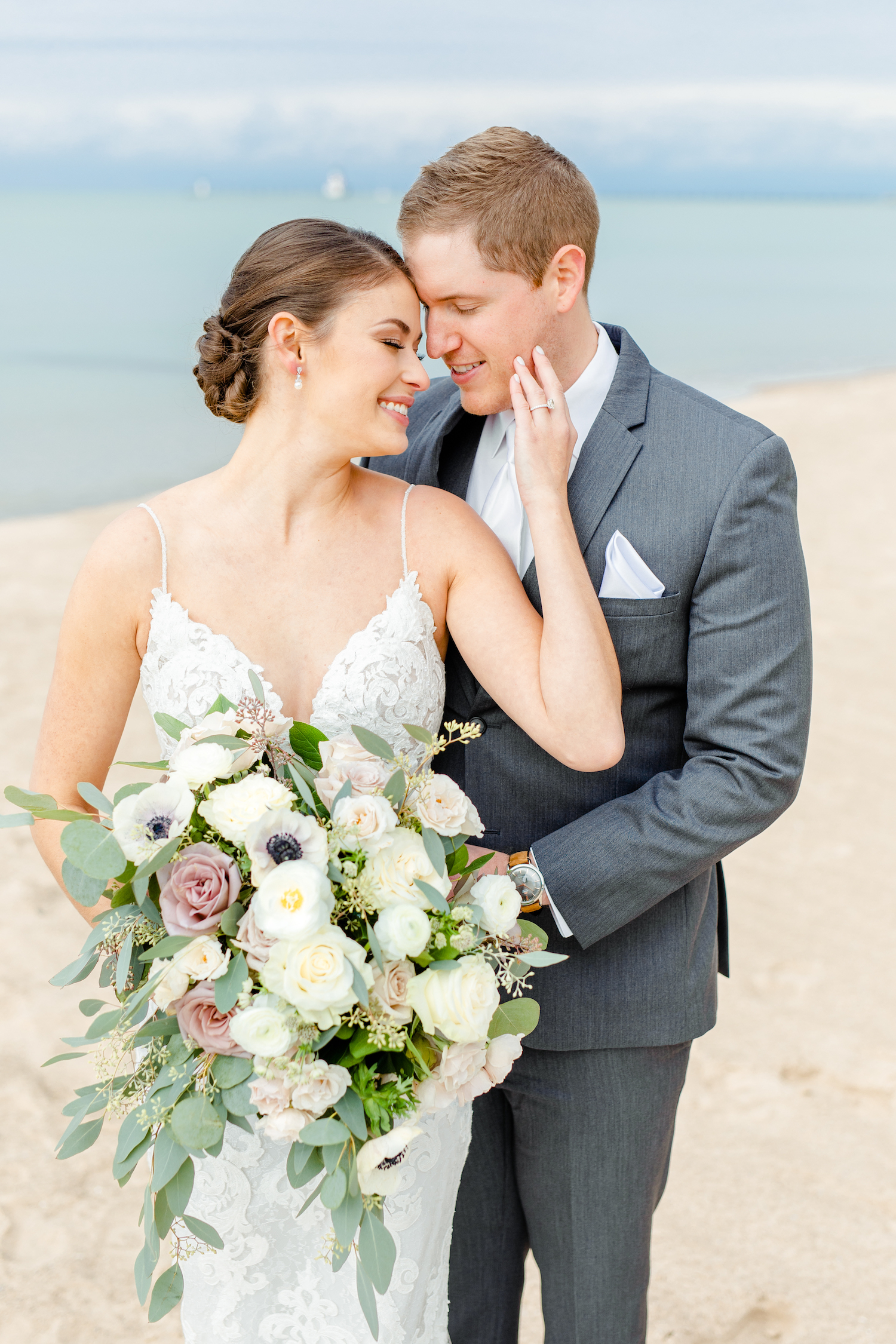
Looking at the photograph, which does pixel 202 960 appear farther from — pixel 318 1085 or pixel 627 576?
pixel 627 576

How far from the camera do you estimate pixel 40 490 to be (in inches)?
588

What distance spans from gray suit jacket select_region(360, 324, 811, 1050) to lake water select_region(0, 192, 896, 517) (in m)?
1.16

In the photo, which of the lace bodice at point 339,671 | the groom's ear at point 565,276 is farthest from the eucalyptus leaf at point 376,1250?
the groom's ear at point 565,276

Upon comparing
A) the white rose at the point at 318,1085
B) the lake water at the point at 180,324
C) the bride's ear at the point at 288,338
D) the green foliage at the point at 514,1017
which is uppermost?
the bride's ear at the point at 288,338

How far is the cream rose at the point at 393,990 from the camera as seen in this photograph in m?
1.90

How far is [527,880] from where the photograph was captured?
2.56 metres

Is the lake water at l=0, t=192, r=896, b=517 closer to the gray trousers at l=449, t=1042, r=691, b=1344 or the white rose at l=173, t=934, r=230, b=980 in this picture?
the white rose at l=173, t=934, r=230, b=980

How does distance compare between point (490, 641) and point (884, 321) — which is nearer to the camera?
point (490, 641)

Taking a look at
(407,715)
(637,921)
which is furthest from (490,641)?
(637,921)

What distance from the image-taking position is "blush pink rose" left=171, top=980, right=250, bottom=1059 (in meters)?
1.90

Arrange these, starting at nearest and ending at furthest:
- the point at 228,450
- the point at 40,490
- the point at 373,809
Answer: the point at 373,809
the point at 40,490
the point at 228,450

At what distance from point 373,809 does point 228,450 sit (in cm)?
1578

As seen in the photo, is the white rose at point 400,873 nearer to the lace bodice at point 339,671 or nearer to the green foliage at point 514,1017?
the green foliage at point 514,1017

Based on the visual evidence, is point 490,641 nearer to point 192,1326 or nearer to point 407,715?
point 407,715
